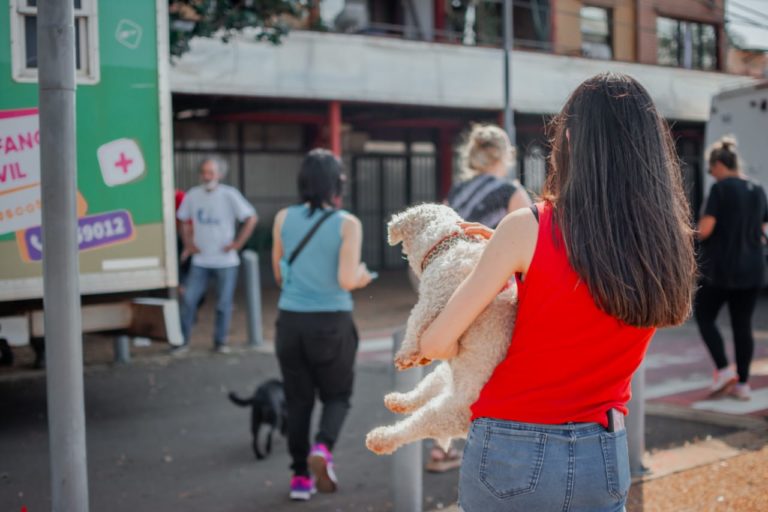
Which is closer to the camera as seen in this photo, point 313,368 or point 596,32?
point 313,368

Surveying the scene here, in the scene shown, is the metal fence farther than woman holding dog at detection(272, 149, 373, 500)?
Yes

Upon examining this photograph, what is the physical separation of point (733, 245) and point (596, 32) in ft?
55.7

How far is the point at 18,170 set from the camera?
18.2ft

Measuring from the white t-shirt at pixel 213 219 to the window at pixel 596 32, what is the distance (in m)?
14.3

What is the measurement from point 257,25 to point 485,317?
8066mm

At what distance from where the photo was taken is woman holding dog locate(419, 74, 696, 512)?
2.11 metres

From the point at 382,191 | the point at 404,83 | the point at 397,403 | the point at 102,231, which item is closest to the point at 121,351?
the point at 102,231

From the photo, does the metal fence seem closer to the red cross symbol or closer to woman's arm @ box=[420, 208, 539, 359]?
the red cross symbol

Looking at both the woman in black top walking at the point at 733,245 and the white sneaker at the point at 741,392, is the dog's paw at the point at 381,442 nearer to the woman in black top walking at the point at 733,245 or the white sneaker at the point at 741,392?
the woman in black top walking at the point at 733,245

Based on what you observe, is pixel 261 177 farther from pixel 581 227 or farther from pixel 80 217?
pixel 581 227

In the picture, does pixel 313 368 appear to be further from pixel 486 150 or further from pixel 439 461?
pixel 486 150

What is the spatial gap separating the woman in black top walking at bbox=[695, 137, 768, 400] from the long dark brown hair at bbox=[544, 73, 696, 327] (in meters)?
4.84

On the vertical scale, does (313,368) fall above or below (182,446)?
above

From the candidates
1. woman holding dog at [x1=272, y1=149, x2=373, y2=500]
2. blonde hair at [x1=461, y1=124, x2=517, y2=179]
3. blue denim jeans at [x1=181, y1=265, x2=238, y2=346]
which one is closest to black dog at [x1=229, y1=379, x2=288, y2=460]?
woman holding dog at [x1=272, y1=149, x2=373, y2=500]
